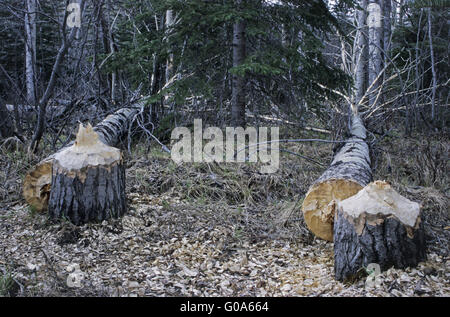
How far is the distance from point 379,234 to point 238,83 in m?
4.16

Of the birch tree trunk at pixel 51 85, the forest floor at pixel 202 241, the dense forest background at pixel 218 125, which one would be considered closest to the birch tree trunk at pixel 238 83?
the dense forest background at pixel 218 125

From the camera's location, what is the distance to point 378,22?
972 cm

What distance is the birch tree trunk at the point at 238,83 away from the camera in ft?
20.9

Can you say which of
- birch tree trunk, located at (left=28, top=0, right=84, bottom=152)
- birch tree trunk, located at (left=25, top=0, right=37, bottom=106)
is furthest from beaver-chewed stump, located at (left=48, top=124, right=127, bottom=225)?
birch tree trunk, located at (left=25, top=0, right=37, bottom=106)

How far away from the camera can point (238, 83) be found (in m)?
6.58

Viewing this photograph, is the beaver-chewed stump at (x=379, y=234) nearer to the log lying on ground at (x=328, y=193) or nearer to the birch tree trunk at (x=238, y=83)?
the log lying on ground at (x=328, y=193)

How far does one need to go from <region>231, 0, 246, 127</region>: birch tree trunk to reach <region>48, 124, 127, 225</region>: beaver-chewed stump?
2.99 meters

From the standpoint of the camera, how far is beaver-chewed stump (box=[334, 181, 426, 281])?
293 cm

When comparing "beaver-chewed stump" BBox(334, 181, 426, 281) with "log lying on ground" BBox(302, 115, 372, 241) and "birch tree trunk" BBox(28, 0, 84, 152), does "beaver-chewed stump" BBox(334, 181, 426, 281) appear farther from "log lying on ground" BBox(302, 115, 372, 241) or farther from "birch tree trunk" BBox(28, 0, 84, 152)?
"birch tree trunk" BBox(28, 0, 84, 152)

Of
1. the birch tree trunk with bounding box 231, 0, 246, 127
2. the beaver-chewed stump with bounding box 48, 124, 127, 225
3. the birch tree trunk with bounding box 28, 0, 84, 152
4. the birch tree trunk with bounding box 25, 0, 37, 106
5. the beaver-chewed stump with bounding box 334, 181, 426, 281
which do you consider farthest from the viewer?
the birch tree trunk with bounding box 231, 0, 246, 127

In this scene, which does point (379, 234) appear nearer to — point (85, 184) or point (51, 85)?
point (85, 184)

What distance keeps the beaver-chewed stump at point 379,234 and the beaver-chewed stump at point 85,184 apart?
7.06 feet
